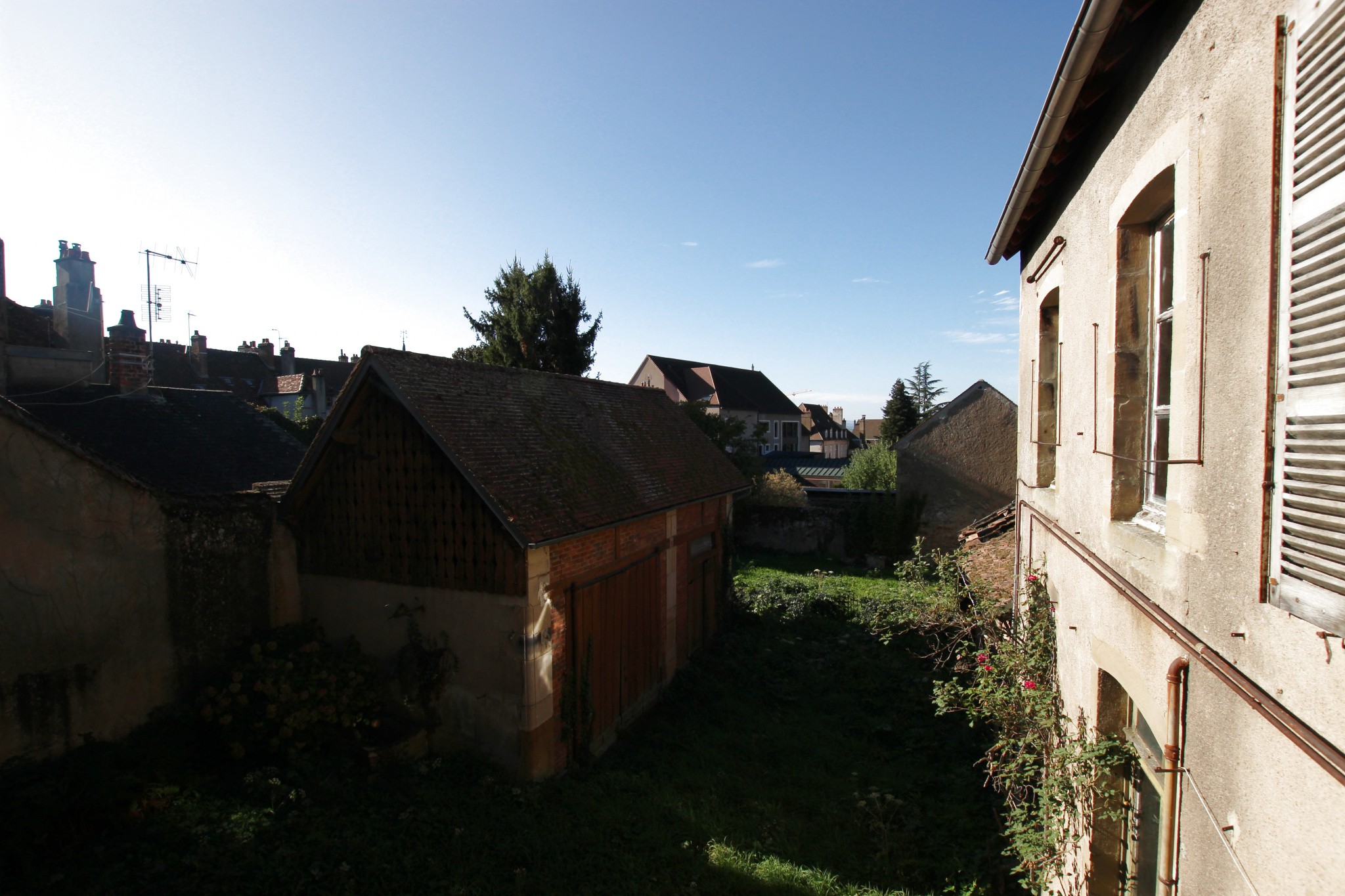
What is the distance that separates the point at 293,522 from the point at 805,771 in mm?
7678

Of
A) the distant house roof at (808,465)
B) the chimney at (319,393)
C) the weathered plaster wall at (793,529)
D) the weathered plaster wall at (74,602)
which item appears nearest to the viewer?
the weathered plaster wall at (74,602)

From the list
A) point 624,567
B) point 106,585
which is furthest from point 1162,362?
point 106,585

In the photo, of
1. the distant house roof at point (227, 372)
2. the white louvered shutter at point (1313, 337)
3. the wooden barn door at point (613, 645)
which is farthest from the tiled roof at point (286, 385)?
the white louvered shutter at point (1313, 337)

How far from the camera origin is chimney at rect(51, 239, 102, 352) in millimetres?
13758

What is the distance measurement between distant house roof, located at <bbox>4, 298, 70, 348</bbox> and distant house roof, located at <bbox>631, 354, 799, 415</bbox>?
32367 millimetres

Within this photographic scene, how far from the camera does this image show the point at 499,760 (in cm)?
804

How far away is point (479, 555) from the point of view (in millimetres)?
8055

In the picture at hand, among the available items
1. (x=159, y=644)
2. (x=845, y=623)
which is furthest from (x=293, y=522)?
(x=845, y=623)

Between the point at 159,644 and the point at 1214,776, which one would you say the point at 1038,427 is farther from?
the point at 159,644

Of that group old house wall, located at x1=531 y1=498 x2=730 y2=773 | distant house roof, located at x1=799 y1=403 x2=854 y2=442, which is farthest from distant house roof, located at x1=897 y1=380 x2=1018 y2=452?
distant house roof, located at x1=799 y1=403 x2=854 y2=442

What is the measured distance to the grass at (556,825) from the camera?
5922 millimetres

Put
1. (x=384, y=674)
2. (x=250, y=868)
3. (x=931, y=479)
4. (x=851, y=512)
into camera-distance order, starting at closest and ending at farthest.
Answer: (x=250, y=868)
(x=384, y=674)
(x=931, y=479)
(x=851, y=512)

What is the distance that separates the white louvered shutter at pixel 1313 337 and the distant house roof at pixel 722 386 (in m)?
40.5

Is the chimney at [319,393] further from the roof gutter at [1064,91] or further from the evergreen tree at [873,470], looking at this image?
the roof gutter at [1064,91]
